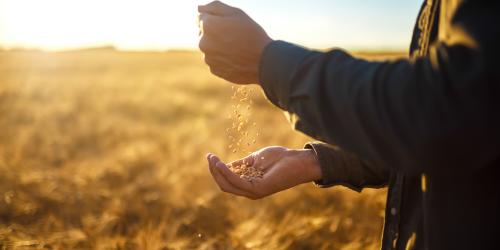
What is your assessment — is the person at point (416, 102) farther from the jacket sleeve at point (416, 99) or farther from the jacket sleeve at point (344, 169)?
the jacket sleeve at point (344, 169)

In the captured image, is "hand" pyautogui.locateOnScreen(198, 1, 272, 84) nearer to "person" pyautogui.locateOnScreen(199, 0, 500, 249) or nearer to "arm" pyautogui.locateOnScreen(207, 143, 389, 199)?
"person" pyautogui.locateOnScreen(199, 0, 500, 249)

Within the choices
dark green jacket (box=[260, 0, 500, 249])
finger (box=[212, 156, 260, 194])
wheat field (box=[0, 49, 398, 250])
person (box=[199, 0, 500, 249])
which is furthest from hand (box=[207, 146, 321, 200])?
wheat field (box=[0, 49, 398, 250])

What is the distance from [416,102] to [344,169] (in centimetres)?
73

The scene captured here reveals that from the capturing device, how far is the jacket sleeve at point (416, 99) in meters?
0.89

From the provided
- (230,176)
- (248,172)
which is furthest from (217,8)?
(248,172)

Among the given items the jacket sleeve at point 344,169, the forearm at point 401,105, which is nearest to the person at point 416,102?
the forearm at point 401,105

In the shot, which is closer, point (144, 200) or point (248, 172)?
point (248, 172)

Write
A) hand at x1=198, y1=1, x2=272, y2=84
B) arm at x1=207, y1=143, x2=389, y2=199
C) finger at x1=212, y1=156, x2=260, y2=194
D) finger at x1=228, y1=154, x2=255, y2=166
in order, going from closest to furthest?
hand at x1=198, y1=1, x2=272, y2=84
finger at x1=212, y1=156, x2=260, y2=194
arm at x1=207, y1=143, x2=389, y2=199
finger at x1=228, y1=154, x2=255, y2=166

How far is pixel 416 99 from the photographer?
914 mm

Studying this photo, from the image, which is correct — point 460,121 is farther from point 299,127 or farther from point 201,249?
point 201,249

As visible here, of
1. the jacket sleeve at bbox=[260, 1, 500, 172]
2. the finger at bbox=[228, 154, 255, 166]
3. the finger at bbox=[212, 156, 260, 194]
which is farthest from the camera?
the finger at bbox=[228, 154, 255, 166]

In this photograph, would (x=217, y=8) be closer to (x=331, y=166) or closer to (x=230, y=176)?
(x=230, y=176)

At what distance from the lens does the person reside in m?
0.90

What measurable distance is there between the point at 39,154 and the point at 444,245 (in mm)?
6053
